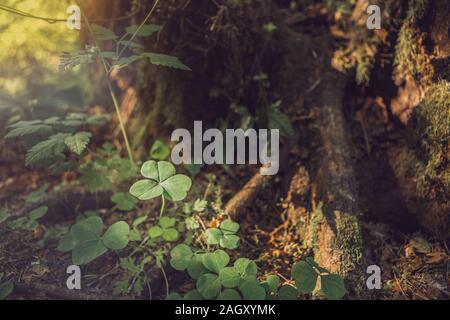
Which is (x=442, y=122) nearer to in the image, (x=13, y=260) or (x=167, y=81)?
(x=167, y=81)

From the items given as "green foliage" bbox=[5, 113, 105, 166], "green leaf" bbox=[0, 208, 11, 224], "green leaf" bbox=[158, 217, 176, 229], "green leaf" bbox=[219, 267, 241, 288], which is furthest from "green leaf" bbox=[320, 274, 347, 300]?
"green leaf" bbox=[0, 208, 11, 224]

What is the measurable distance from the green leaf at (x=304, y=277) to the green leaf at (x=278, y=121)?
3.61 feet

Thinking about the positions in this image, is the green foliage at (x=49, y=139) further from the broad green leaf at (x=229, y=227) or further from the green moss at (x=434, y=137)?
the green moss at (x=434, y=137)

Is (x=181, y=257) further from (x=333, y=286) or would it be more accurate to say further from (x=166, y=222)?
(x=333, y=286)

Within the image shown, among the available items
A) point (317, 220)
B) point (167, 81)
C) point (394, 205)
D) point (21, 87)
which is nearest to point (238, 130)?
point (167, 81)

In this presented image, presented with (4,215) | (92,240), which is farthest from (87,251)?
(4,215)

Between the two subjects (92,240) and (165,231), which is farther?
(165,231)

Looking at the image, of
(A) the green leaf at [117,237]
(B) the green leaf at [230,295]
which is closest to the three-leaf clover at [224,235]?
(B) the green leaf at [230,295]

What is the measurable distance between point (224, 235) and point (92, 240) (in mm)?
790

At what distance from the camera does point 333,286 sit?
6.02ft

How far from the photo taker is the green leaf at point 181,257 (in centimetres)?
201

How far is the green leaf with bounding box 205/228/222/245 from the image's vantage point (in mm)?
2152

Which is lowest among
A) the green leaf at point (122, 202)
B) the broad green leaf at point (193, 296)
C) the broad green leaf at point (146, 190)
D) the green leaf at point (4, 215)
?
the broad green leaf at point (193, 296)
